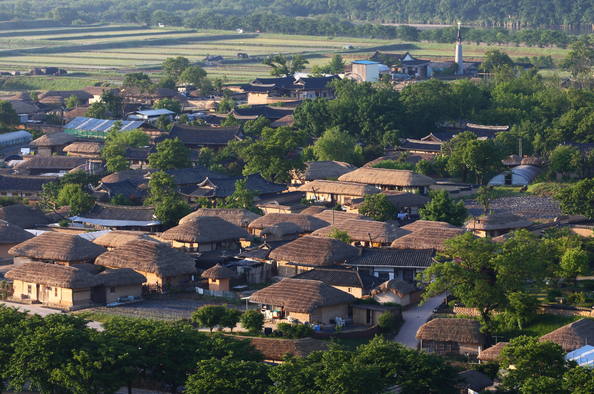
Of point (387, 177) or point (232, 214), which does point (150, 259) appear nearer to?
point (232, 214)

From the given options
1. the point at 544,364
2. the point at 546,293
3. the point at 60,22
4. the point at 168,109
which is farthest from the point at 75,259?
the point at 60,22

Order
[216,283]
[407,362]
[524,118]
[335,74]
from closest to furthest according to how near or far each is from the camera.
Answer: [407,362] → [216,283] → [524,118] → [335,74]

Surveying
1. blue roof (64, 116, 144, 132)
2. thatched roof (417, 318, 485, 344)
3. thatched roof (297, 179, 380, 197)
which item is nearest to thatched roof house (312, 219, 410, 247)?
thatched roof (297, 179, 380, 197)

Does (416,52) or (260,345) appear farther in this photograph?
(416,52)

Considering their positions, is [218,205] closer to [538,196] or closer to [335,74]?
[538,196]

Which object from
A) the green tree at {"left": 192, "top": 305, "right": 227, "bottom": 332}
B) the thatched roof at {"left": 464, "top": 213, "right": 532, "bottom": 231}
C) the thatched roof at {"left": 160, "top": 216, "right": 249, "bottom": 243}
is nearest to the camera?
the green tree at {"left": 192, "top": 305, "right": 227, "bottom": 332}

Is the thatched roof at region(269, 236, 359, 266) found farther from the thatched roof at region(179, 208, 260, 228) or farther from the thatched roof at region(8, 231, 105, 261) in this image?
the thatched roof at region(8, 231, 105, 261)
